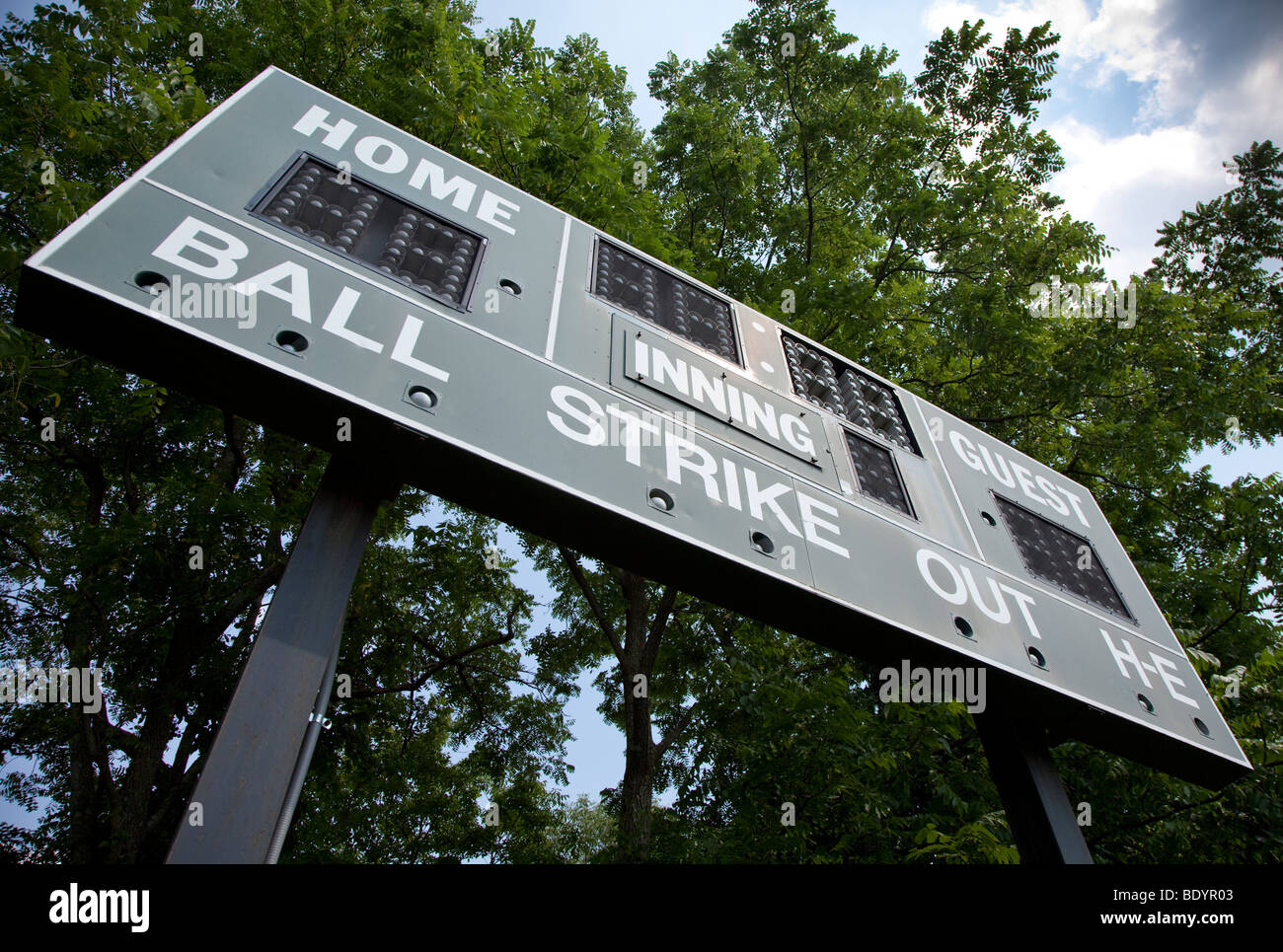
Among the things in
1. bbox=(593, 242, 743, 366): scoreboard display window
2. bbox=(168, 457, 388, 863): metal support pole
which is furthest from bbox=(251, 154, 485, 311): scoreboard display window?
bbox=(168, 457, 388, 863): metal support pole

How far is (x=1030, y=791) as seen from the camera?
3.65 meters

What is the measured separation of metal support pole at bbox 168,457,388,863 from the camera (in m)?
1.85

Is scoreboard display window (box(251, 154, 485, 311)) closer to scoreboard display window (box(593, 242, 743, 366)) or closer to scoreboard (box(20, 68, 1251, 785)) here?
scoreboard (box(20, 68, 1251, 785))

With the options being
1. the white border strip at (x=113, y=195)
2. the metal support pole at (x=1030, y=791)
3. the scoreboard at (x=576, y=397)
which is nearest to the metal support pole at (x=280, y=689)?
the scoreboard at (x=576, y=397)

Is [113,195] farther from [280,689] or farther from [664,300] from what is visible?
[664,300]

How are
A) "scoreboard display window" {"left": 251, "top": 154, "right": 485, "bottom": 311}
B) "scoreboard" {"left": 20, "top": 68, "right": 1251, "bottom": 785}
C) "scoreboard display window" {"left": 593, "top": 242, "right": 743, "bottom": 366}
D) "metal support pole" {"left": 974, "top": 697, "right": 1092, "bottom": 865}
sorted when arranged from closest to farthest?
"scoreboard" {"left": 20, "top": 68, "right": 1251, "bottom": 785} → "scoreboard display window" {"left": 251, "top": 154, "right": 485, "bottom": 311} → "metal support pole" {"left": 974, "top": 697, "right": 1092, "bottom": 865} → "scoreboard display window" {"left": 593, "top": 242, "right": 743, "bottom": 366}

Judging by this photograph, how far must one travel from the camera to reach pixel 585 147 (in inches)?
289

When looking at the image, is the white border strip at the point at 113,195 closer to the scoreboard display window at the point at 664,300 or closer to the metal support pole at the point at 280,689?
the metal support pole at the point at 280,689

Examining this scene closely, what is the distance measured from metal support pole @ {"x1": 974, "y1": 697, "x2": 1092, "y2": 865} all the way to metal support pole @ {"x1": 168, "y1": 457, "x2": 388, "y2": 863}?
308cm
